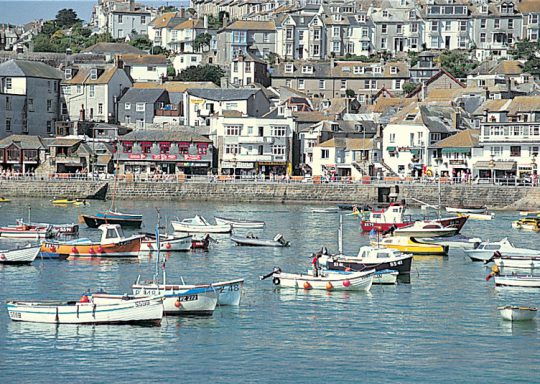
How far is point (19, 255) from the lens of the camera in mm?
50219

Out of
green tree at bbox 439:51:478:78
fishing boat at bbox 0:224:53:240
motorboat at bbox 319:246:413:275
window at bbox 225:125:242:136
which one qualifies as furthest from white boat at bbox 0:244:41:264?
green tree at bbox 439:51:478:78

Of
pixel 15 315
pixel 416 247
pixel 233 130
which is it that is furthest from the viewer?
pixel 233 130

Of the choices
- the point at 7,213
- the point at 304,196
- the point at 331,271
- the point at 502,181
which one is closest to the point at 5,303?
the point at 331,271

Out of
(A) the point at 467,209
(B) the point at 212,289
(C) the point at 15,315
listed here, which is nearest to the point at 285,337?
(B) the point at 212,289

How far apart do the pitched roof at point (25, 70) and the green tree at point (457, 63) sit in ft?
138

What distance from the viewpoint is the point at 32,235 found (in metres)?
59.6

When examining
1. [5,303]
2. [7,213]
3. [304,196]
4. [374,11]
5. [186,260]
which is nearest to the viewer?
[5,303]

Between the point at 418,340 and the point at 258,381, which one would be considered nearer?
the point at 258,381

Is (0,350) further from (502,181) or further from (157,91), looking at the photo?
(157,91)

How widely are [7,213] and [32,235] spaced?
18.4 meters

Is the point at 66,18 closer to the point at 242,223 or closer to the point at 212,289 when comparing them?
the point at 242,223

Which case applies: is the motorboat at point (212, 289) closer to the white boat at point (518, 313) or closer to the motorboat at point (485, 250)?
the white boat at point (518, 313)

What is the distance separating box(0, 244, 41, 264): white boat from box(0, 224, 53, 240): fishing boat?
→ 8.51 metres

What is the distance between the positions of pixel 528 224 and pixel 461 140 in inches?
984
